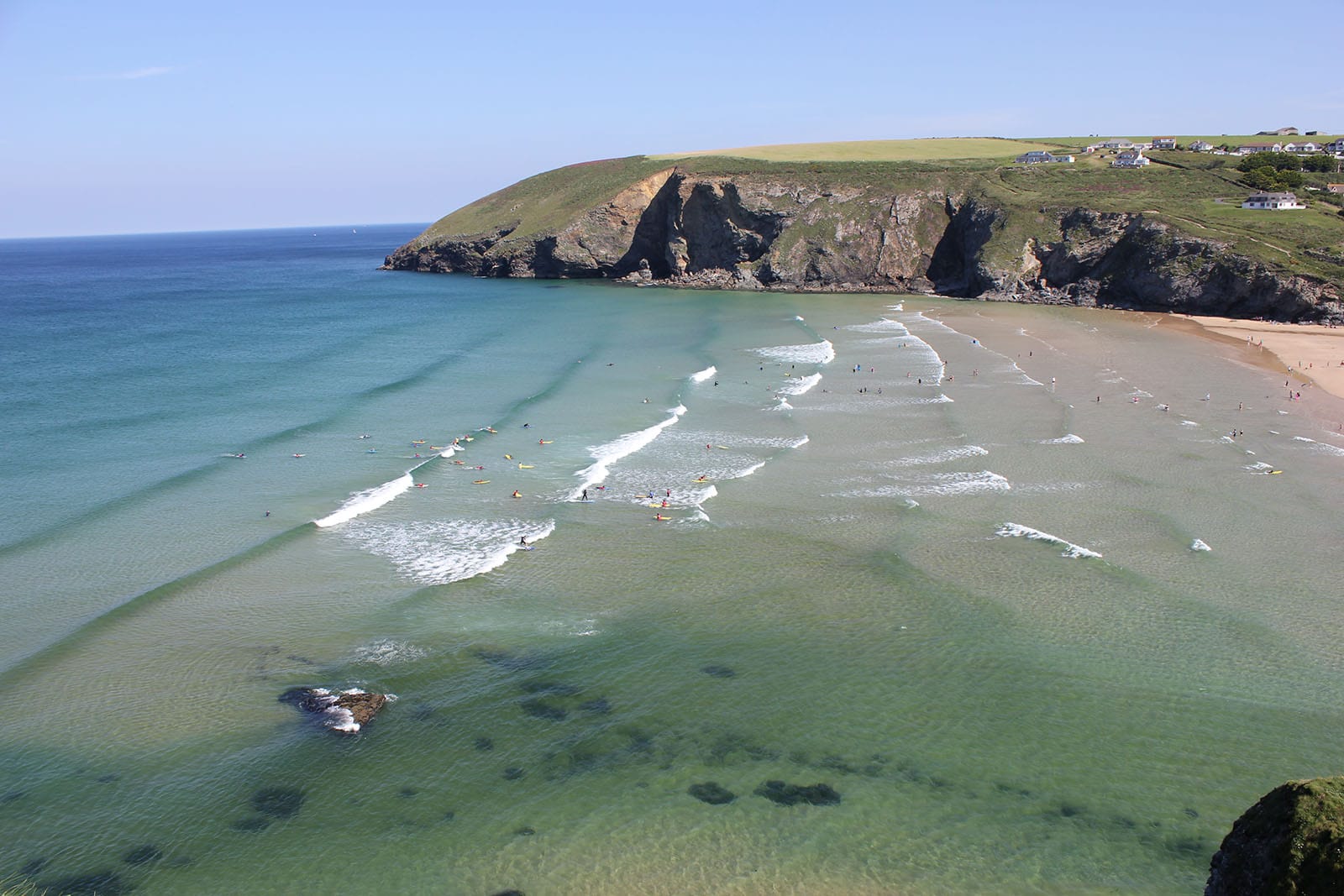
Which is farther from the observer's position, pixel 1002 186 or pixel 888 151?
pixel 888 151

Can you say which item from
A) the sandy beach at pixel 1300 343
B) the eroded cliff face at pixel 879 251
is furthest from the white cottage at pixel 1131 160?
the sandy beach at pixel 1300 343

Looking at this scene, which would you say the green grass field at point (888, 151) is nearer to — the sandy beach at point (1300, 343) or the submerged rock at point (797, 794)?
the sandy beach at point (1300, 343)

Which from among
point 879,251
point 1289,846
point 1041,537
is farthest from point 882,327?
point 1289,846

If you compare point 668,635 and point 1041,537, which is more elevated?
point 668,635

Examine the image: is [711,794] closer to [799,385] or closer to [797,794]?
[797,794]

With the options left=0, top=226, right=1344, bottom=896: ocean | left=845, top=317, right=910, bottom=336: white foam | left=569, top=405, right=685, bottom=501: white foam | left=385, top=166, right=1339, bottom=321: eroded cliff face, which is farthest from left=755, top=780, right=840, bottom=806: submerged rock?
left=385, top=166, right=1339, bottom=321: eroded cliff face

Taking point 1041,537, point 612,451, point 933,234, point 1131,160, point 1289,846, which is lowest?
point 1041,537
